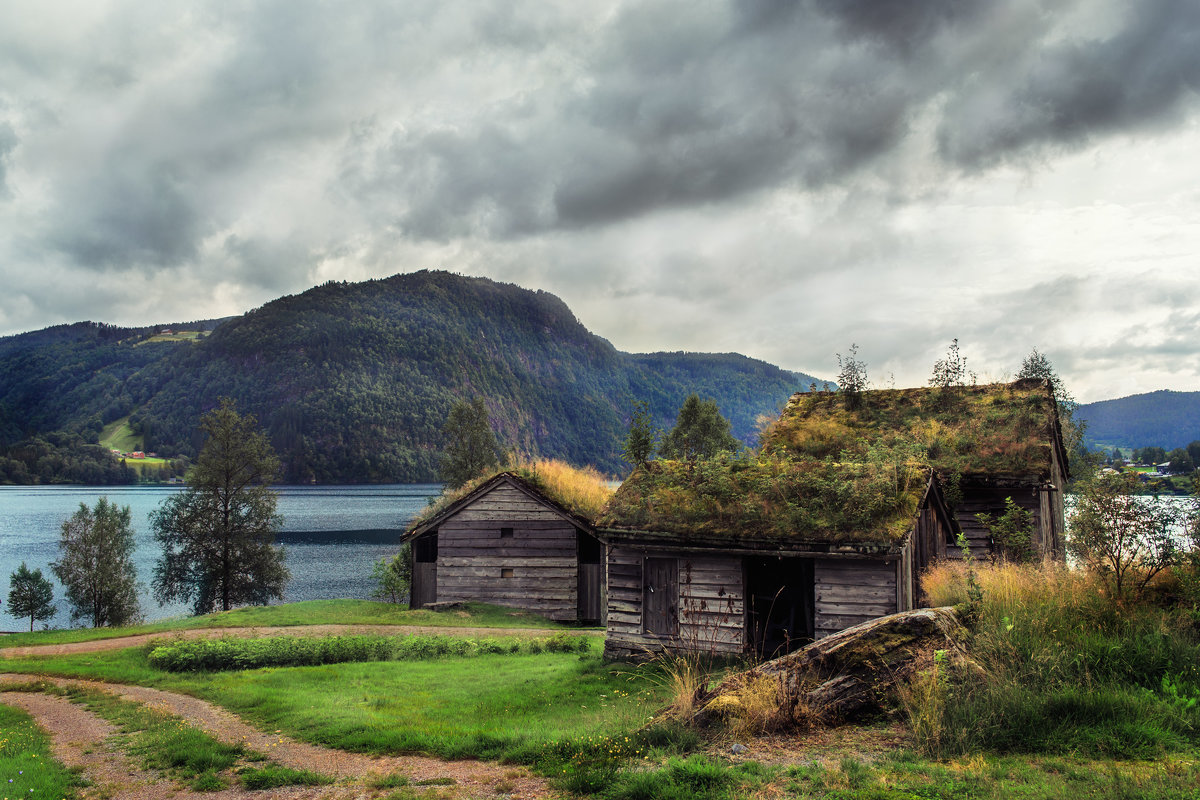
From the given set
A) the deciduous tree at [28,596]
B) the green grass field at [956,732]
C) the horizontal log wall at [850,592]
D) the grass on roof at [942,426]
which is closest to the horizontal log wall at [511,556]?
the grass on roof at [942,426]

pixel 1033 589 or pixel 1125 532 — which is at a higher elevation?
pixel 1125 532

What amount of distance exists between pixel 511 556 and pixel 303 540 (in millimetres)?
57784

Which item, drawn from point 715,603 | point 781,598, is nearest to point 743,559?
point 715,603

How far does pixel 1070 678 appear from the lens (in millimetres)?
8094

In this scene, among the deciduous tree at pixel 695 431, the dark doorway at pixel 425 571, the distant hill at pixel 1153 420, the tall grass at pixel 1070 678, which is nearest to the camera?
the tall grass at pixel 1070 678

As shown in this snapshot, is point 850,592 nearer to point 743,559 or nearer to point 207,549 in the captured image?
point 743,559

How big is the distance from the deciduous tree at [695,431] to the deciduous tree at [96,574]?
41.1m

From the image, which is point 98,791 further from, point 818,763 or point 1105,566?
point 1105,566

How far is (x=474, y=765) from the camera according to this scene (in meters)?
8.66

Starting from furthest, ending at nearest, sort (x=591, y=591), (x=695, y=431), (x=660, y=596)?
1. (x=695, y=431)
2. (x=591, y=591)
3. (x=660, y=596)

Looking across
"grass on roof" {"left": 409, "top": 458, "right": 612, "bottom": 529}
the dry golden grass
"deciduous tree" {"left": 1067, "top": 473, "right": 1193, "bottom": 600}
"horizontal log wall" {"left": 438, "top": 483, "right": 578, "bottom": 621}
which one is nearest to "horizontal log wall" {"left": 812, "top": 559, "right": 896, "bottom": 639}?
the dry golden grass

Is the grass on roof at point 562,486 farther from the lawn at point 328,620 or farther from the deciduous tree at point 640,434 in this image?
the deciduous tree at point 640,434

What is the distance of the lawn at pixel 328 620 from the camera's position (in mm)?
24906

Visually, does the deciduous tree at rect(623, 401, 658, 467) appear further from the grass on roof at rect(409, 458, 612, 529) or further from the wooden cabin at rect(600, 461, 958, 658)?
the wooden cabin at rect(600, 461, 958, 658)
